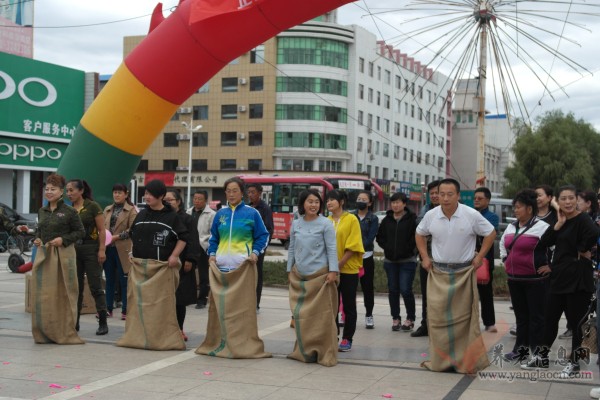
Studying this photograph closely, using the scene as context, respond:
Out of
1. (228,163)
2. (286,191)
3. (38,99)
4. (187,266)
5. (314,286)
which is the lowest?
(314,286)

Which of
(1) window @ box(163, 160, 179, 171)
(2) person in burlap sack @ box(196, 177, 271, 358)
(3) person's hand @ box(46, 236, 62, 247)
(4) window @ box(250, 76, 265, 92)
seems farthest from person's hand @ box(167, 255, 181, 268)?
(1) window @ box(163, 160, 179, 171)

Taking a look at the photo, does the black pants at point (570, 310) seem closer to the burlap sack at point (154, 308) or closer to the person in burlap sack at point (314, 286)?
the person in burlap sack at point (314, 286)

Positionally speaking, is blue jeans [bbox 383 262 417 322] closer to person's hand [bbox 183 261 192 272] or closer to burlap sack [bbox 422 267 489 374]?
burlap sack [bbox 422 267 489 374]

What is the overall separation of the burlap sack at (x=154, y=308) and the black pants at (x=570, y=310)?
3.58m

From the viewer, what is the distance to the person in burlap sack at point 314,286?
6730 mm

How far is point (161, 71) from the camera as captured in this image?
32.6 feet

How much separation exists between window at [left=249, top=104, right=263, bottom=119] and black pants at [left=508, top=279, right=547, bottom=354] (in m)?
47.6

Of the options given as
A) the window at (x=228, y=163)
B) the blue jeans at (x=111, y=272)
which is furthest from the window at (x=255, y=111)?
the blue jeans at (x=111, y=272)

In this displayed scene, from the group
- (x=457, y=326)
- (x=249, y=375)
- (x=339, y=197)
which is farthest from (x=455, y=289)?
(x=249, y=375)

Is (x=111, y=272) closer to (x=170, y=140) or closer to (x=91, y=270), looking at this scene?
(x=91, y=270)

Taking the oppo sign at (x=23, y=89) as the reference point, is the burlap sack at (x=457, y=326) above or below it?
below

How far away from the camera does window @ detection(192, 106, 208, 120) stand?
55681 millimetres

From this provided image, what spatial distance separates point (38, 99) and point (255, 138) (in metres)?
26.0

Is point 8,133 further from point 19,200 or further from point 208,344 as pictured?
point 208,344
